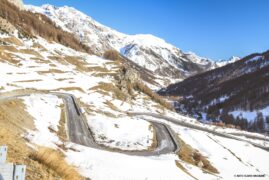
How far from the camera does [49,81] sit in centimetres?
11025

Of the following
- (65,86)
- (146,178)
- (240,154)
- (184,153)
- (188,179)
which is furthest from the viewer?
(65,86)

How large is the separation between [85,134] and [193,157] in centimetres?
2345

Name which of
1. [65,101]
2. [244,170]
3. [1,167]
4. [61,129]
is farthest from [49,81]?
[1,167]

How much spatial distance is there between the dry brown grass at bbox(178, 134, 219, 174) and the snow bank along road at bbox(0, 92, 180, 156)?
157 centimetres

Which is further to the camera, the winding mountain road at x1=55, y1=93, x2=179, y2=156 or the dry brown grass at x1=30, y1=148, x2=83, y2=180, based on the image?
the winding mountain road at x1=55, y1=93, x2=179, y2=156

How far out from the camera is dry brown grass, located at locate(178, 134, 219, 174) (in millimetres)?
60875

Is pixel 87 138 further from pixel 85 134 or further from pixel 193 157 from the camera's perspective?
pixel 193 157

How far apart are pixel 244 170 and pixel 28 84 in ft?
215

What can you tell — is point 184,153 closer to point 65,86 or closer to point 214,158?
point 214,158

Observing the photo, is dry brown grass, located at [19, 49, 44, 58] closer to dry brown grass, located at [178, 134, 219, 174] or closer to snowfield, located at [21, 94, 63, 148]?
snowfield, located at [21, 94, 63, 148]

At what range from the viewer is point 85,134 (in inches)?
2501

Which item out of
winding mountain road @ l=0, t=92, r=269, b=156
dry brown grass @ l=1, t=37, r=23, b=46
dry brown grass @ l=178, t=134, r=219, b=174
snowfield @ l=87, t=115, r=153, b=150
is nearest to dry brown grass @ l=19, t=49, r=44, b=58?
dry brown grass @ l=1, t=37, r=23, b=46

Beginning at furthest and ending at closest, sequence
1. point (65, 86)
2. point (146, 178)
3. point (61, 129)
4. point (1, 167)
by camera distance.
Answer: point (65, 86) → point (61, 129) → point (146, 178) → point (1, 167)

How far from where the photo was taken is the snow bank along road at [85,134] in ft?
191
